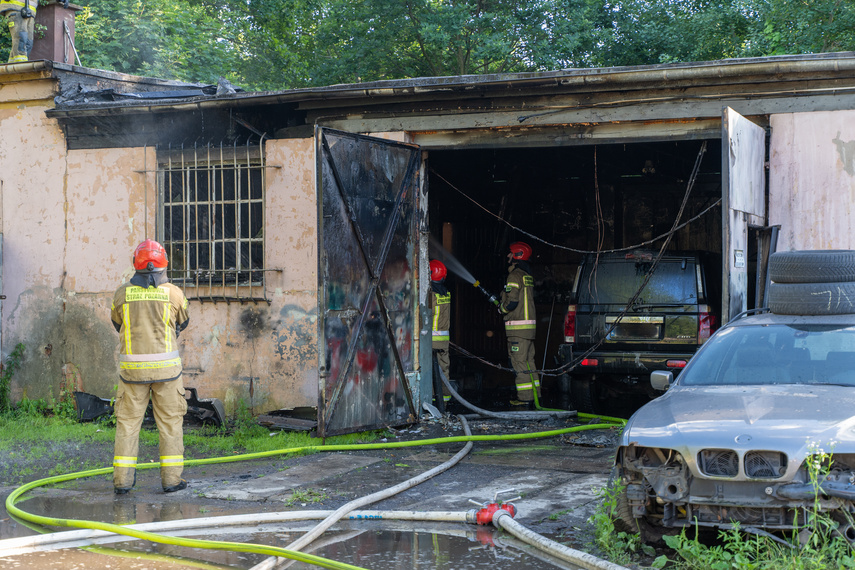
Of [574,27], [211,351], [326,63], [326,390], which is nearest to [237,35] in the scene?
[326,63]

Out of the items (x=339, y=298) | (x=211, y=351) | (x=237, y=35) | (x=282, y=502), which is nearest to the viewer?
(x=282, y=502)

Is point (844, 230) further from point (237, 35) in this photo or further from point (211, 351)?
point (237, 35)

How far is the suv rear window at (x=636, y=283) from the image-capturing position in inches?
382

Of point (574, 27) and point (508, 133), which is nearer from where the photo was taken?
point (508, 133)

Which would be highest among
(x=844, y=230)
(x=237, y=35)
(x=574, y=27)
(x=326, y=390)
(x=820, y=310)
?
(x=237, y=35)

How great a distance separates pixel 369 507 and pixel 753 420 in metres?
2.80

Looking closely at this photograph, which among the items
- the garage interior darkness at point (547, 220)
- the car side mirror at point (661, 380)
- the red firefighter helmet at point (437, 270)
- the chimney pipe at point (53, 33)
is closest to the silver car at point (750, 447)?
the car side mirror at point (661, 380)

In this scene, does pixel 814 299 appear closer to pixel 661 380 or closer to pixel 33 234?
pixel 661 380

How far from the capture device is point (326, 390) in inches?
328

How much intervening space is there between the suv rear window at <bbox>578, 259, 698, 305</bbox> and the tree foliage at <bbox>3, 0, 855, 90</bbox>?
11.1 meters

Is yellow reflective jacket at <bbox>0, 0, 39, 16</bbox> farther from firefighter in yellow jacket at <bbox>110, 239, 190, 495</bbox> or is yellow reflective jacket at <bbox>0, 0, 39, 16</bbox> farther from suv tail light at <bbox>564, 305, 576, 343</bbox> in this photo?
suv tail light at <bbox>564, 305, 576, 343</bbox>

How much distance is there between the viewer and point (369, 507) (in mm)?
6008

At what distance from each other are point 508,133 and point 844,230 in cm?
358

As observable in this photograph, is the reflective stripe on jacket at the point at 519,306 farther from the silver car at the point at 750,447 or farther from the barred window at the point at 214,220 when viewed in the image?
the silver car at the point at 750,447
